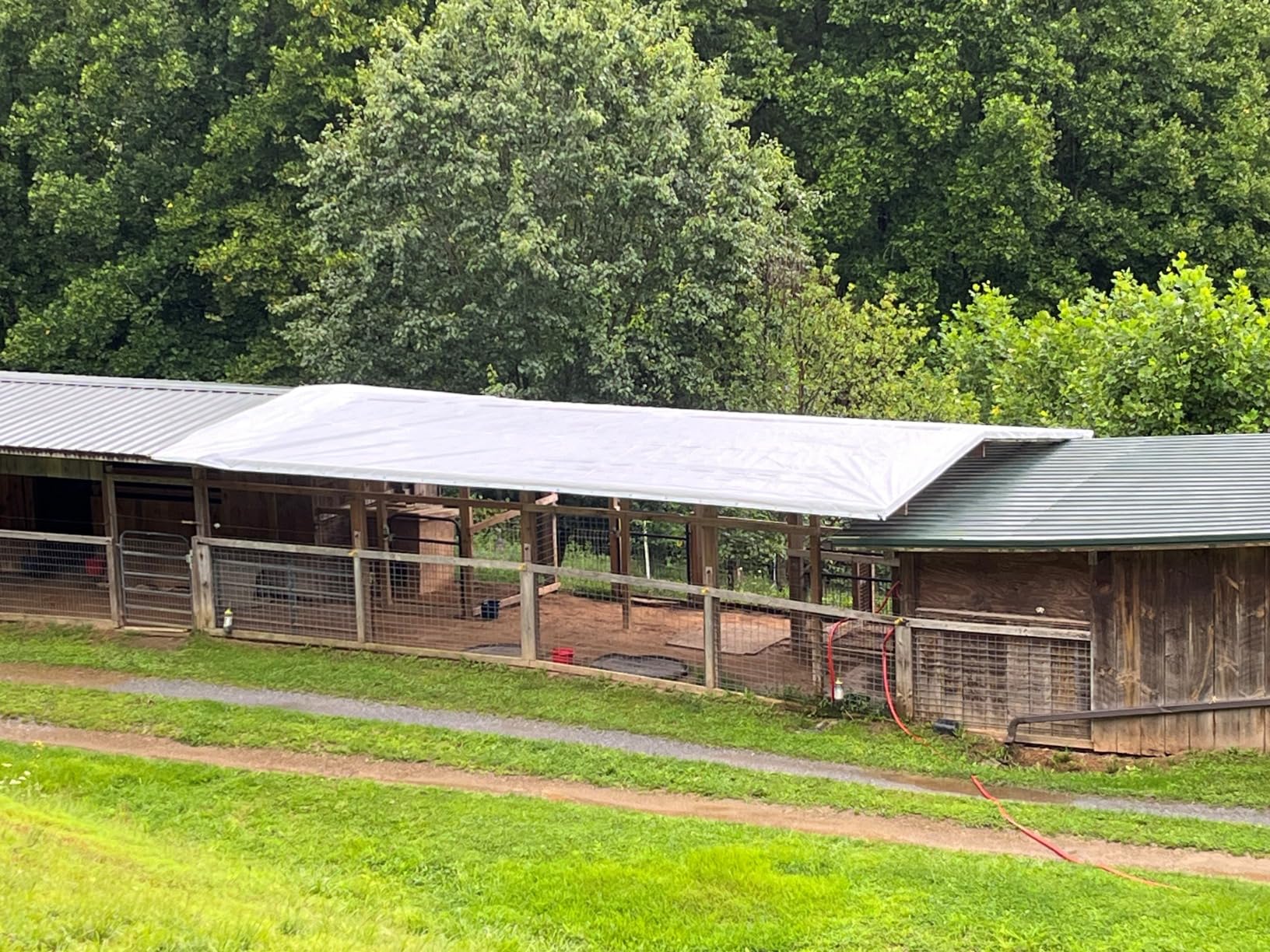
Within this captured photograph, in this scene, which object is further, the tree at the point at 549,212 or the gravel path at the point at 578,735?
the tree at the point at 549,212

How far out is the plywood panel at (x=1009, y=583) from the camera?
1388 cm

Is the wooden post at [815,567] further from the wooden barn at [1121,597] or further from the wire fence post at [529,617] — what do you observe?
the wire fence post at [529,617]

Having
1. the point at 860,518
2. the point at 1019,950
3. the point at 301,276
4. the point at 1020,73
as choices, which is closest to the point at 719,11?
the point at 1020,73

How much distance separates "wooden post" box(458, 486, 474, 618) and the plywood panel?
6.16m

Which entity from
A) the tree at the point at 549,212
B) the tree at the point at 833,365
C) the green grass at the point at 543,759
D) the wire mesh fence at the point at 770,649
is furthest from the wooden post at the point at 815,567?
the tree at the point at 549,212

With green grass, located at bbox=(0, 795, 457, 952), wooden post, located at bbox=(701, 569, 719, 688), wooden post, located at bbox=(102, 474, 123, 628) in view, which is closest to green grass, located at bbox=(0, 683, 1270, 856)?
wooden post, located at bbox=(701, 569, 719, 688)

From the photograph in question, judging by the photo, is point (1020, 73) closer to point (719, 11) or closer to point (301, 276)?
point (719, 11)

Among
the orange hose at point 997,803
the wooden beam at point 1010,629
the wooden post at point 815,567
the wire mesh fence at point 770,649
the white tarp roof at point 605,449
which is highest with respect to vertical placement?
the white tarp roof at point 605,449

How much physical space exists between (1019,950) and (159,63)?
31.9 metres

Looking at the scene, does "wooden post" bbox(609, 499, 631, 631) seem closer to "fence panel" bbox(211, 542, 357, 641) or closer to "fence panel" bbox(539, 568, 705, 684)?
"fence panel" bbox(539, 568, 705, 684)

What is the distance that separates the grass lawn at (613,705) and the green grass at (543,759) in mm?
808

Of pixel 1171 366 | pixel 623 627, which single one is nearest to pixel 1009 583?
pixel 623 627

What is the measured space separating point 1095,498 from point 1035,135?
21970 mm

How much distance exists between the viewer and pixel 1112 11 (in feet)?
115
